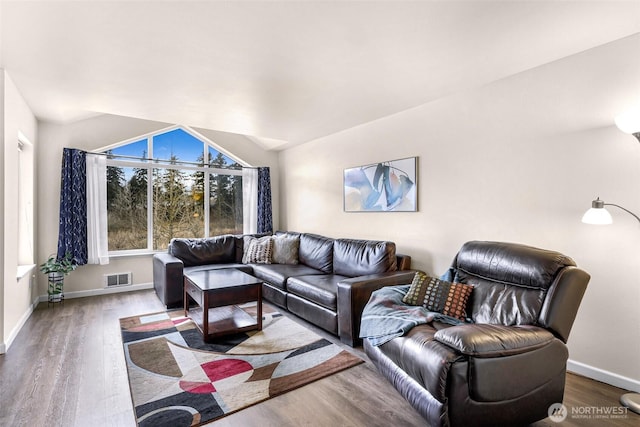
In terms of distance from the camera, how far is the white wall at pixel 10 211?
2697mm

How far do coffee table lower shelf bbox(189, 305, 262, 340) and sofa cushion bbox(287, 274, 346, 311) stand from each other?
0.55m

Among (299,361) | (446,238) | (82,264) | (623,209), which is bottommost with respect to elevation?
(299,361)

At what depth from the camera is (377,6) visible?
184cm

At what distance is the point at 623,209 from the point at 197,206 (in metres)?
5.23

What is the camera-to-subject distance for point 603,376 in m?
2.26

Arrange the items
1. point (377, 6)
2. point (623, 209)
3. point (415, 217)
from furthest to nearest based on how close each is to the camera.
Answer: point (415, 217) < point (623, 209) < point (377, 6)

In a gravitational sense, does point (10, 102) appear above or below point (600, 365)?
above

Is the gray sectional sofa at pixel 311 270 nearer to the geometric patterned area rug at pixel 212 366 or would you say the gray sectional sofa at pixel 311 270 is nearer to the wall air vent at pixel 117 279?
the geometric patterned area rug at pixel 212 366

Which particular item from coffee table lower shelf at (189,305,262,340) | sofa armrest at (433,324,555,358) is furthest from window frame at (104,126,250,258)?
sofa armrest at (433,324,555,358)

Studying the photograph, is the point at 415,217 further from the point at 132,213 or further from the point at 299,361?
the point at 132,213

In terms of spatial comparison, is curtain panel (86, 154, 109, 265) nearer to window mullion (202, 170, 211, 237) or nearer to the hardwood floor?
window mullion (202, 170, 211, 237)

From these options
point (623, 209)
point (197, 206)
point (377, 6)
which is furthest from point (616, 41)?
point (197, 206)

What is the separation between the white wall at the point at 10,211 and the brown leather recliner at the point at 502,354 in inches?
123

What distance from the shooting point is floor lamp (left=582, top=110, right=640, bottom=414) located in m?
1.92
